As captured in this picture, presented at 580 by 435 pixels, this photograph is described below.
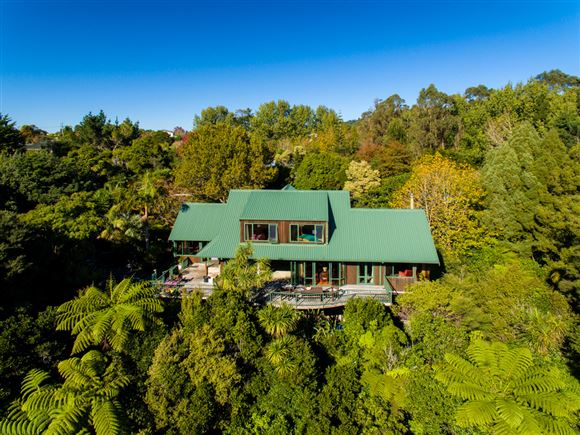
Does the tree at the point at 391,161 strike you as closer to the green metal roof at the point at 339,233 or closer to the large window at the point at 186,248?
the green metal roof at the point at 339,233

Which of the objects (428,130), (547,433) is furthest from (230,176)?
(428,130)

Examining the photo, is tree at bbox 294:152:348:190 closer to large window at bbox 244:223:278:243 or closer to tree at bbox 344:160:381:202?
tree at bbox 344:160:381:202

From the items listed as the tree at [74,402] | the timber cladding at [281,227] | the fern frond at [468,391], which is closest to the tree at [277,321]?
the tree at [74,402]

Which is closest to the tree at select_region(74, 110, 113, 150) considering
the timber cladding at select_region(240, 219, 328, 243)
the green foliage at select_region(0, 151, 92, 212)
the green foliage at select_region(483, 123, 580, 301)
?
the green foliage at select_region(0, 151, 92, 212)

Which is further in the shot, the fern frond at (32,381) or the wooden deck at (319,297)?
the wooden deck at (319,297)

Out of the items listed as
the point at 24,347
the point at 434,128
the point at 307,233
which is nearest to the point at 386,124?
the point at 434,128
